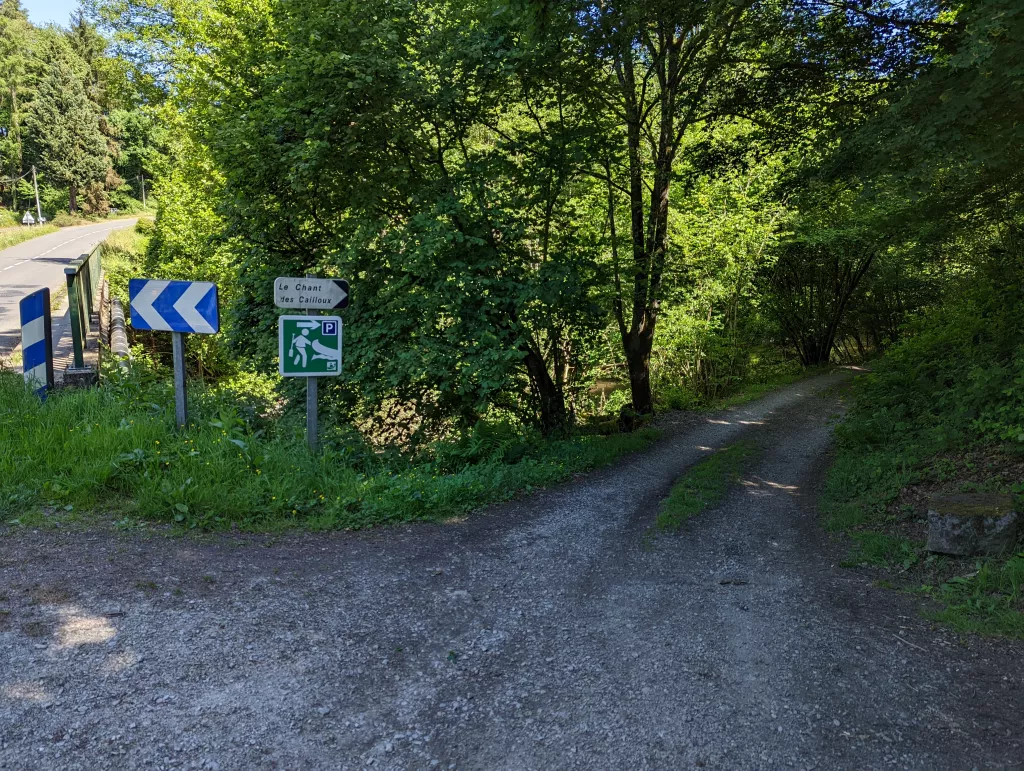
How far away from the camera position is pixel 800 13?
8094 millimetres

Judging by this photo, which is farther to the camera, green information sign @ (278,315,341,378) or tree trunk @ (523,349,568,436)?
tree trunk @ (523,349,568,436)

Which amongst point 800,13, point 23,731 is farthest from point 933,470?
point 23,731

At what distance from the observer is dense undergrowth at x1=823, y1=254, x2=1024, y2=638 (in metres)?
4.52

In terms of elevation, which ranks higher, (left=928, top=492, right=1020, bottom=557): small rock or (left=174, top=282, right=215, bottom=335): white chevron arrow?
(left=174, top=282, right=215, bottom=335): white chevron arrow

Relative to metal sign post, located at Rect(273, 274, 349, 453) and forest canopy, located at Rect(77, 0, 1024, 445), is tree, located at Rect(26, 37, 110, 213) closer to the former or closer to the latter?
forest canopy, located at Rect(77, 0, 1024, 445)

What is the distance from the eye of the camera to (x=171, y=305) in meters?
6.23

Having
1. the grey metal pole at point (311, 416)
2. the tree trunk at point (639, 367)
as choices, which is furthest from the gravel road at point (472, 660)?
the tree trunk at point (639, 367)

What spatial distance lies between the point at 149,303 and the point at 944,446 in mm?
8369

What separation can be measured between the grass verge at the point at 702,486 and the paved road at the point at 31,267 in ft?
36.9

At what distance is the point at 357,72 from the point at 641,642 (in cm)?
660

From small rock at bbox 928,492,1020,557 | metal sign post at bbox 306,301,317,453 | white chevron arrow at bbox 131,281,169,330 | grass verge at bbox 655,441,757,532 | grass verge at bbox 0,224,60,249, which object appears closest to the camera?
small rock at bbox 928,492,1020,557

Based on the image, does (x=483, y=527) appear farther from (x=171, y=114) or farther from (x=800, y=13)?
(x=171, y=114)

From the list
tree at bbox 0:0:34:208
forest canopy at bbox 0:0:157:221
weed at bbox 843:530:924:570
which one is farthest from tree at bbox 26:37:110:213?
weed at bbox 843:530:924:570

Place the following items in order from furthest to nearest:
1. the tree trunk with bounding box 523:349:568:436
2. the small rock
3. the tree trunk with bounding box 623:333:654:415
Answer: the tree trunk with bounding box 623:333:654:415 < the tree trunk with bounding box 523:349:568:436 < the small rock
